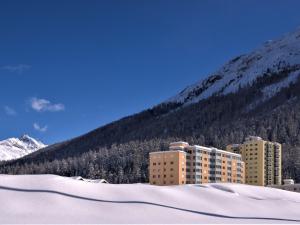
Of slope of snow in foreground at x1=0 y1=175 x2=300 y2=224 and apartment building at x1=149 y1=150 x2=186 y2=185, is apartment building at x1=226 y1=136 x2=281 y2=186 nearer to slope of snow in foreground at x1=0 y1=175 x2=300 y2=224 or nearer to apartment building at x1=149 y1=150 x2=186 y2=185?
apartment building at x1=149 y1=150 x2=186 y2=185

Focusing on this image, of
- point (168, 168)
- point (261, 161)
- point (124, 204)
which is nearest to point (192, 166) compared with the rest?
point (168, 168)

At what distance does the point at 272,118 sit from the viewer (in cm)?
17512

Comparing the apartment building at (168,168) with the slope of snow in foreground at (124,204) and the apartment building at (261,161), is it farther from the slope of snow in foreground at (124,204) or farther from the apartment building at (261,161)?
the slope of snow in foreground at (124,204)

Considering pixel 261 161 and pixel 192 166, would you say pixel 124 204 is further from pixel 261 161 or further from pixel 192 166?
pixel 261 161

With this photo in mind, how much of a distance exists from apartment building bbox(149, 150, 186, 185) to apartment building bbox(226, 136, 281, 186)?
86.0ft

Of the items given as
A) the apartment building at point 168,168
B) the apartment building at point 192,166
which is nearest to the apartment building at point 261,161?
the apartment building at point 192,166

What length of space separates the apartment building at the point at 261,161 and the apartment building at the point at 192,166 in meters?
8.83

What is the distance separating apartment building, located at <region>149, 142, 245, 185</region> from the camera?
264 ft

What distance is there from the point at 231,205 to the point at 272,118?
168m

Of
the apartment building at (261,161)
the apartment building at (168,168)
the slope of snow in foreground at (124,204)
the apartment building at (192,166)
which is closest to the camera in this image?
the slope of snow in foreground at (124,204)

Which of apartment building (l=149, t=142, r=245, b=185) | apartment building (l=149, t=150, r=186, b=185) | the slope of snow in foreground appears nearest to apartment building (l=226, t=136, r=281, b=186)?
apartment building (l=149, t=142, r=245, b=185)

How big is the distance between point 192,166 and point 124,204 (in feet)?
243

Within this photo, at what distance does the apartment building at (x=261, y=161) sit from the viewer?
102m

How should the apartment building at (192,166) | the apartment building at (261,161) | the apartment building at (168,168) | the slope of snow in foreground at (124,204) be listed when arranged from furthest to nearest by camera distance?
the apartment building at (261,161)
the apartment building at (192,166)
the apartment building at (168,168)
the slope of snow in foreground at (124,204)
